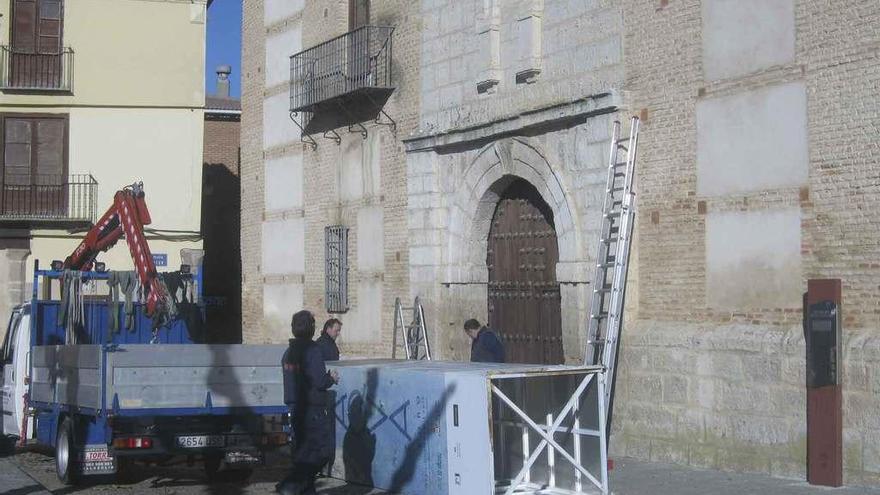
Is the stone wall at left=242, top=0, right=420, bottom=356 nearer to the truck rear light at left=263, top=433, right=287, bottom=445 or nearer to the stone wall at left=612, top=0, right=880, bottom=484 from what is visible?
the stone wall at left=612, top=0, right=880, bottom=484

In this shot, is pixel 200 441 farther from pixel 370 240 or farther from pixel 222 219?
pixel 222 219

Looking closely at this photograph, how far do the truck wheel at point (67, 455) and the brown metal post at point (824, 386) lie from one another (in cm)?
737

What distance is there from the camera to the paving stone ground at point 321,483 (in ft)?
40.0

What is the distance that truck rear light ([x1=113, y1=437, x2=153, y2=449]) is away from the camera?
41.5 ft

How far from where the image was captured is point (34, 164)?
29.1 meters

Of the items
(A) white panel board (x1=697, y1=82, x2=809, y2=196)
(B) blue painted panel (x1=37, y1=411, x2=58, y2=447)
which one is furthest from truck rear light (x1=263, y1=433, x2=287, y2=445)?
(A) white panel board (x1=697, y1=82, x2=809, y2=196)

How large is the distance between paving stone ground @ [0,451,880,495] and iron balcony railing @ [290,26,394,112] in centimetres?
730

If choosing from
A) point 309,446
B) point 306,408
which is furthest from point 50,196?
point 309,446

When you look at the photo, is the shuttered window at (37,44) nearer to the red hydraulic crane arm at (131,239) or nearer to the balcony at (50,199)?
the balcony at (50,199)

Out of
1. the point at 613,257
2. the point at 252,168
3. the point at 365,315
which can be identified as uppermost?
the point at 252,168

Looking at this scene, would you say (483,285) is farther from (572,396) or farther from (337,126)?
(572,396)

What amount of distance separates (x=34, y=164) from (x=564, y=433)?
20.8m

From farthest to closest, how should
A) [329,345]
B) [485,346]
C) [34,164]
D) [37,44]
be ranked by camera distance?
[37,44], [34,164], [329,345], [485,346]

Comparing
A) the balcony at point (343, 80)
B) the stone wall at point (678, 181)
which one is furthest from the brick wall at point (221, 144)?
the stone wall at point (678, 181)
